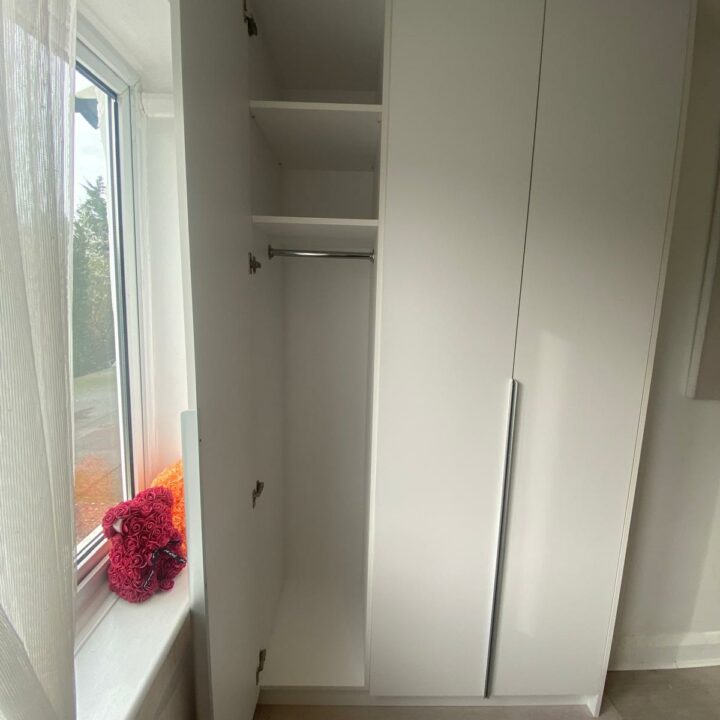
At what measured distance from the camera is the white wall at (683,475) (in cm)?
157

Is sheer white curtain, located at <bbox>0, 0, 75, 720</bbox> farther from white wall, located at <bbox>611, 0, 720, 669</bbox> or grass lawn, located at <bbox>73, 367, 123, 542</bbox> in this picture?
white wall, located at <bbox>611, 0, 720, 669</bbox>

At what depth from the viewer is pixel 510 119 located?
126cm

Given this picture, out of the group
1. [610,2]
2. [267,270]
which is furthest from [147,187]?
[610,2]

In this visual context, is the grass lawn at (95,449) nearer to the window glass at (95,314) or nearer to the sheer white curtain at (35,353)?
the window glass at (95,314)

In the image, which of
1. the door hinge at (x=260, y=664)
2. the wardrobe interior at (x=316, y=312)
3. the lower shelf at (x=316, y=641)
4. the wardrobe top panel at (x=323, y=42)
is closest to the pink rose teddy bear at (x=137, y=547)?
the wardrobe interior at (x=316, y=312)

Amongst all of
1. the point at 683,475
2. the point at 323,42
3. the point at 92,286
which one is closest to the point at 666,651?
the point at 683,475

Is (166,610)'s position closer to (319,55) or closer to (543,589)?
(543,589)

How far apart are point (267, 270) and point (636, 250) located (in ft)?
4.41

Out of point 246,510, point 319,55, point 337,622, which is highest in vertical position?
point 319,55

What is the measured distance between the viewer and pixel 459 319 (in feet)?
4.45

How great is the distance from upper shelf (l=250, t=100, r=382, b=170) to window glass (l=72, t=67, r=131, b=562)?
47cm

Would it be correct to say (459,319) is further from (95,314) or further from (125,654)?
(125,654)

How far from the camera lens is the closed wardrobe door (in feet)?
4.05

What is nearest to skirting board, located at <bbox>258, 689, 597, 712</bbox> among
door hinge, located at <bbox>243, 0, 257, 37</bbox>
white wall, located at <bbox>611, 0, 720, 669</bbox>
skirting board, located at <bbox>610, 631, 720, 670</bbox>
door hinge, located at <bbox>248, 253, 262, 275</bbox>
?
skirting board, located at <bbox>610, 631, 720, 670</bbox>
